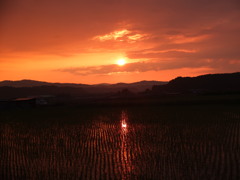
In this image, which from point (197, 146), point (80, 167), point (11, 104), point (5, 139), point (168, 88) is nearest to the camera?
point (80, 167)

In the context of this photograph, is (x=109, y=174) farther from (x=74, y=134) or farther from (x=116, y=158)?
(x=74, y=134)

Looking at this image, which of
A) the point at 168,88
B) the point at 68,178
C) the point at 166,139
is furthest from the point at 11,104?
the point at 168,88

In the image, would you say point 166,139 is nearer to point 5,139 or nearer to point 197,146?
point 197,146

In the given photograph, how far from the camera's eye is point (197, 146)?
46.1 ft

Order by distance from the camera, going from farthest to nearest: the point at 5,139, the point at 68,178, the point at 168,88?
the point at 168,88
the point at 5,139
the point at 68,178

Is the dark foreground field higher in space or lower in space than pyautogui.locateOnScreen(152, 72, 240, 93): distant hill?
lower

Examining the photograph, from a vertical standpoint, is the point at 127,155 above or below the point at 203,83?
below

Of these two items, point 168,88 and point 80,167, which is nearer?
point 80,167

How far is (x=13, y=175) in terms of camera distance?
10.3 metres

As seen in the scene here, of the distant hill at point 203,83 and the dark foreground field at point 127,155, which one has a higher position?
the distant hill at point 203,83

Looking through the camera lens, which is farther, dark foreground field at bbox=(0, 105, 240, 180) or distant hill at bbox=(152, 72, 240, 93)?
distant hill at bbox=(152, 72, 240, 93)

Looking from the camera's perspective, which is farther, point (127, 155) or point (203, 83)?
point (203, 83)

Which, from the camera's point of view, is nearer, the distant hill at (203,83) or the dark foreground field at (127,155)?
the dark foreground field at (127,155)

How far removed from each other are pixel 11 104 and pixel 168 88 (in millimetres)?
75134
